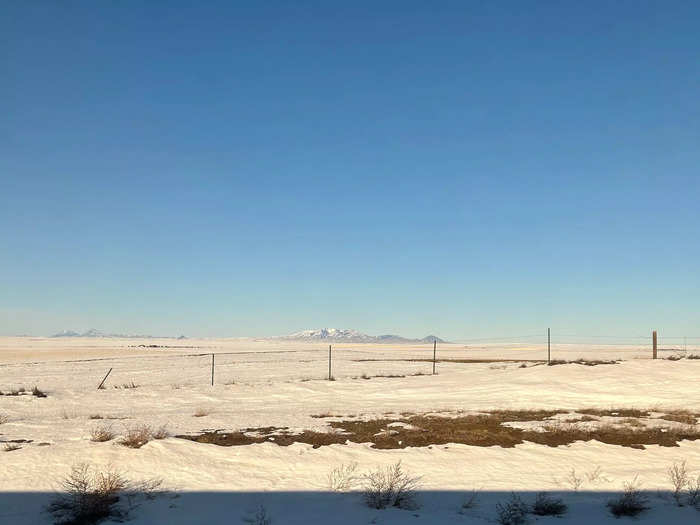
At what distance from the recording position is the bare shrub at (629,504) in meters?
7.81

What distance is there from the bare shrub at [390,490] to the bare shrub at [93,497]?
334 cm

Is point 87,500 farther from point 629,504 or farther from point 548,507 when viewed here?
point 629,504

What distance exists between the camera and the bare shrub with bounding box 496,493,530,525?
24.5 feet

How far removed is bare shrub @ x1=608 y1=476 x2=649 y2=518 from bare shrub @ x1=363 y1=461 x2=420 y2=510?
112 inches

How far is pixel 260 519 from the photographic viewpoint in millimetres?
7379

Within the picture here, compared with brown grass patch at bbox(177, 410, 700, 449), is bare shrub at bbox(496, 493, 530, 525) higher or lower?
higher

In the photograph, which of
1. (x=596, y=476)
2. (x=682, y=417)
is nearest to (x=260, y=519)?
(x=596, y=476)

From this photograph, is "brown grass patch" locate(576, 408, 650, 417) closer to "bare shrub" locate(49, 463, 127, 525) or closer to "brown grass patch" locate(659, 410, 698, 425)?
"brown grass patch" locate(659, 410, 698, 425)

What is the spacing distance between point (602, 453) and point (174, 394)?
1667cm

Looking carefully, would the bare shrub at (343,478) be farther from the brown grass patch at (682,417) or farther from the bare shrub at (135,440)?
the brown grass patch at (682,417)

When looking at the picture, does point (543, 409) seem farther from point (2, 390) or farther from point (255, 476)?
point (2, 390)

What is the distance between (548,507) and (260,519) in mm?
4057

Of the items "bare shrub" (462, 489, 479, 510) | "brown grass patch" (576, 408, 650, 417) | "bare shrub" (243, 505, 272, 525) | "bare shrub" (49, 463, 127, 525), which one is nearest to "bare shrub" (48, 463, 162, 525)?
"bare shrub" (49, 463, 127, 525)

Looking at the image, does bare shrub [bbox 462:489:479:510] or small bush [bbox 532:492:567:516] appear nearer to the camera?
small bush [bbox 532:492:567:516]
